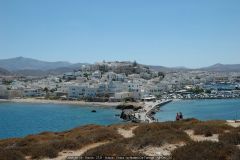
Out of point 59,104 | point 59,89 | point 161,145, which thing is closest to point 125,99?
point 59,104

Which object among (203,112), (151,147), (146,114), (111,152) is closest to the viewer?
(111,152)

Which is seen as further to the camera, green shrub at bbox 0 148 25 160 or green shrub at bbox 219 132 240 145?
green shrub at bbox 219 132 240 145

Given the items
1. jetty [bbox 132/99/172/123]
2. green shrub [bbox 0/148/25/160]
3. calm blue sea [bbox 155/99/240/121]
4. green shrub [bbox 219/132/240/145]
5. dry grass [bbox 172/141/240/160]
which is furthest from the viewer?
calm blue sea [bbox 155/99/240/121]

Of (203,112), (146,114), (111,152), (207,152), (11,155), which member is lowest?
(203,112)

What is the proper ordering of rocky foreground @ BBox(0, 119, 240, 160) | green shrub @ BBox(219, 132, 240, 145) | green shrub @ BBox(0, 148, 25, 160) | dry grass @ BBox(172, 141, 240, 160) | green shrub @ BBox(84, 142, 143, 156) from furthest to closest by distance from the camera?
green shrub @ BBox(219, 132, 240, 145), green shrub @ BBox(0, 148, 25, 160), green shrub @ BBox(84, 142, 143, 156), rocky foreground @ BBox(0, 119, 240, 160), dry grass @ BBox(172, 141, 240, 160)

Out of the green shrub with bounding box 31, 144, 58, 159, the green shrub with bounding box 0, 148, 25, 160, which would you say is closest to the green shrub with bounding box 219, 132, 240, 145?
the green shrub with bounding box 31, 144, 58, 159

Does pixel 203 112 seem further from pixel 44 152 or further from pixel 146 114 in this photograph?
pixel 44 152

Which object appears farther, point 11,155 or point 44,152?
point 44,152

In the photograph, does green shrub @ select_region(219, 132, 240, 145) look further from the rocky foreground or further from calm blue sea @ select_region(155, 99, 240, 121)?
calm blue sea @ select_region(155, 99, 240, 121)

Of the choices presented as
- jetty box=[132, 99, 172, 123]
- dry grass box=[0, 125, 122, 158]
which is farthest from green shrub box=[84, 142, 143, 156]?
jetty box=[132, 99, 172, 123]

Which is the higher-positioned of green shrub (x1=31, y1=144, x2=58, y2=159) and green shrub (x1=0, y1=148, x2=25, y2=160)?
green shrub (x1=0, y1=148, x2=25, y2=160)

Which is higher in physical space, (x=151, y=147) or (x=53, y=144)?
(x=151, y=147)

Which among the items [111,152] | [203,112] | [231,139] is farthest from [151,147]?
[203,112]

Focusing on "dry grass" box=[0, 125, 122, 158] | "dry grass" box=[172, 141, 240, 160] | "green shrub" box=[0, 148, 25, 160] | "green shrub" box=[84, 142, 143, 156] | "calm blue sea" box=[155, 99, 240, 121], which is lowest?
"calm blue sea" box=[155, 99, 240, 121]
